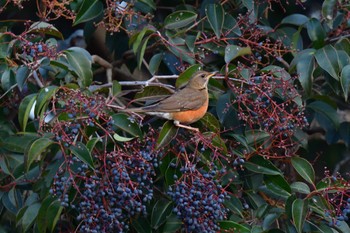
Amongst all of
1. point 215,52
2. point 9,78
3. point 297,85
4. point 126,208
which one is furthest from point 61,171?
point 297,85

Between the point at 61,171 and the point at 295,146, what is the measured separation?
1135 millimetres

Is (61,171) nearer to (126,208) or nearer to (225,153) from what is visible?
(126,208)

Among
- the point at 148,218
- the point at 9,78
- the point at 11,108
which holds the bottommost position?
the point at 148,218

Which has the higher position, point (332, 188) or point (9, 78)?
point (9, 78)

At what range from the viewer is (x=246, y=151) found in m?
3.65

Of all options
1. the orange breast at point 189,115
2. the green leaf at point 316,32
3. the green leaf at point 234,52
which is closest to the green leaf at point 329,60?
the green leaf at point 316,32

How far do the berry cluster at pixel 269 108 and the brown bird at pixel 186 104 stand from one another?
15cm

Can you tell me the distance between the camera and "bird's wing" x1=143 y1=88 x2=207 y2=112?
12.1 feet

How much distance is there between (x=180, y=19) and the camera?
13.1 feet

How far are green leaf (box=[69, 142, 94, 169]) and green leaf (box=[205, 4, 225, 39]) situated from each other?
910mm

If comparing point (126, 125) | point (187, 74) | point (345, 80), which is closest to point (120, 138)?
point (126, 125)

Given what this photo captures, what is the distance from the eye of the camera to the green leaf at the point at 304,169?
145 inches

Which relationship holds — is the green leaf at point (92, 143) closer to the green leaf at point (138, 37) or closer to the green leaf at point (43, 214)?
the green leaf at point (43, 214)

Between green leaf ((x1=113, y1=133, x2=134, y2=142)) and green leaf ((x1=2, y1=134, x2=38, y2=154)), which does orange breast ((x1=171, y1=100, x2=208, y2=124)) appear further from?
green leaf ((x1=2, y1=134, x2=38, y2=154))
